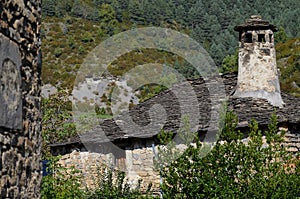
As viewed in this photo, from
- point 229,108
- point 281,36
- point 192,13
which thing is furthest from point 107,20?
point 229,108

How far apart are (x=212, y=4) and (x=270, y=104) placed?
6110 cm

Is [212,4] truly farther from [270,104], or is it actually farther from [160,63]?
[270,104]

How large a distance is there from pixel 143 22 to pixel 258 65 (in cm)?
5382

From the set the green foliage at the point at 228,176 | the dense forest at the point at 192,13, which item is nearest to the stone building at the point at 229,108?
the green foliage at the point at 228,176

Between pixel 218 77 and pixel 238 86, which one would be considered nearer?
pixel 238 86

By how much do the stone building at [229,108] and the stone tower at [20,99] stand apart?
26.5ft

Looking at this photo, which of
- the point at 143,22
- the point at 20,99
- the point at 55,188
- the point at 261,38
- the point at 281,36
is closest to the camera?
the point at 20,99

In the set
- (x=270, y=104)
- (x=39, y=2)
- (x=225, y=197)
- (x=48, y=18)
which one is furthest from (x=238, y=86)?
(x=48, y=18)

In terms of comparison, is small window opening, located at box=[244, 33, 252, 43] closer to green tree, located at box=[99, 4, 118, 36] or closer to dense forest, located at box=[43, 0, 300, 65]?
dense forest, located at box=[43, 0, 300, 65]

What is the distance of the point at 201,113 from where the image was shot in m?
13.7

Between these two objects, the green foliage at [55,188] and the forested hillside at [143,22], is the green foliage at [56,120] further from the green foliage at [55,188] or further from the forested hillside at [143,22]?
the forested hillside at [143,22]

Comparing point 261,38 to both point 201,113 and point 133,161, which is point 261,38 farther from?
point 133,161

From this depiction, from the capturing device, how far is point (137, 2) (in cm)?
6969

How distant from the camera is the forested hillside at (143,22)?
54.2 m
